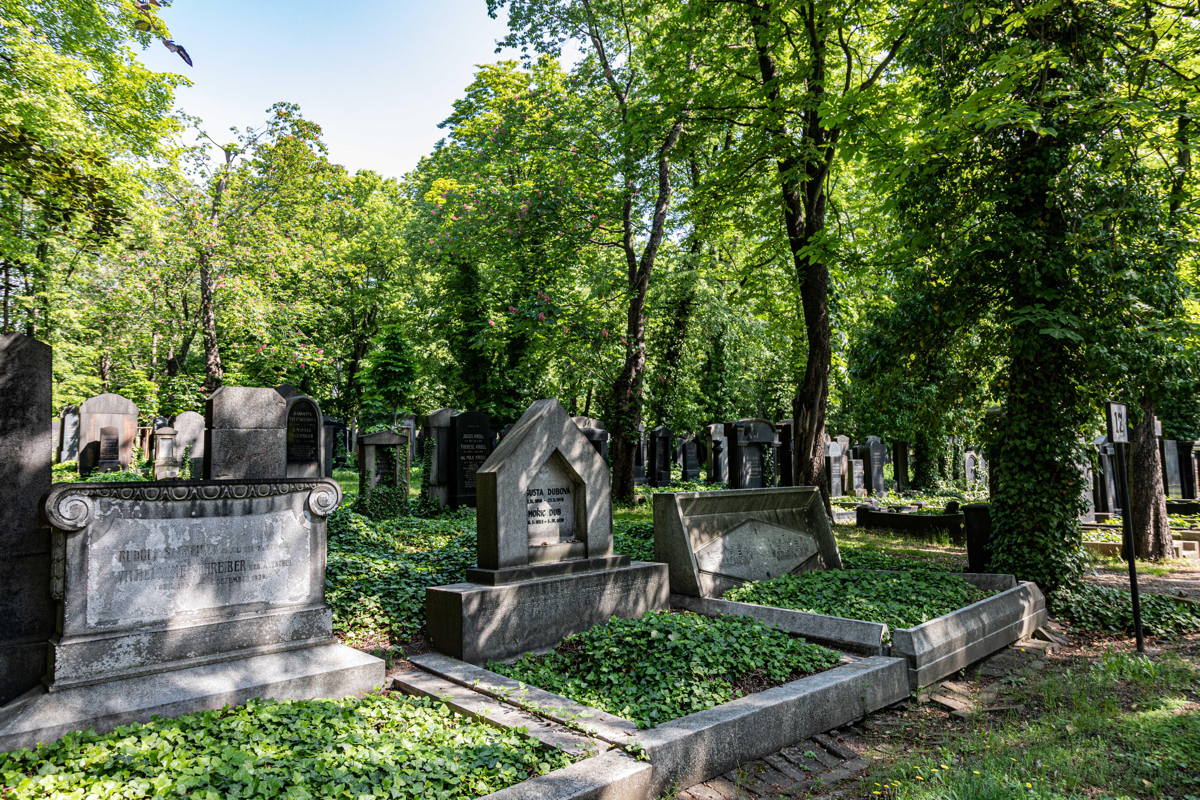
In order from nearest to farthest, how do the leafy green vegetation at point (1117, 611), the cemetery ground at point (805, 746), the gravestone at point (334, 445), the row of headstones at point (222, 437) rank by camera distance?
the cemetery ground at point (805, 746), the row of headstones at point (222, 437), the leafy green vegetation at point (1117, 611), the gravestone at point (334, 445)

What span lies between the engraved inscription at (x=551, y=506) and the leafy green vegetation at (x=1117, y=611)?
240 inches

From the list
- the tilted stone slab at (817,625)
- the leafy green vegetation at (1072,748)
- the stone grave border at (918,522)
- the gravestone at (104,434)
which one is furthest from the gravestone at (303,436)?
the stone grave border at (918,522)

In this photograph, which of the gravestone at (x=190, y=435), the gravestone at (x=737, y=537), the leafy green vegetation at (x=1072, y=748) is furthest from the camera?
the gravestone at (x=190, y=435)

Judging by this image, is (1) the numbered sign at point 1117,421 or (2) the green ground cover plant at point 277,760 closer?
(2) the green ground cover plant at point 277,760

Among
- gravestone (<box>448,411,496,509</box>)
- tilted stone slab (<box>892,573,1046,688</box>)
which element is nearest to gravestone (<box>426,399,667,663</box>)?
tilted stone slab (<box>892,573,1046,688</box>)

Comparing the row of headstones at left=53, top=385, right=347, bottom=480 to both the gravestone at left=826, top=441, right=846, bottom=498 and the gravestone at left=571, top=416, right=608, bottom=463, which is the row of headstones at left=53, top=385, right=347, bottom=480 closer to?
the gravestone at left=571, top=416, right=608, bottom=463

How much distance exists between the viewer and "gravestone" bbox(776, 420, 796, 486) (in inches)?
720

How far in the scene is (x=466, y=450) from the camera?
47.0 ft

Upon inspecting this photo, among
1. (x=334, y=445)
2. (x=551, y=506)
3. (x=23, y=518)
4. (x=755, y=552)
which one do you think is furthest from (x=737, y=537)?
(x=334, y=445)

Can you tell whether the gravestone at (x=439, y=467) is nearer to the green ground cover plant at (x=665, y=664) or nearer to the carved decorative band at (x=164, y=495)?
the green ground cover plant at (x=665, y=664)

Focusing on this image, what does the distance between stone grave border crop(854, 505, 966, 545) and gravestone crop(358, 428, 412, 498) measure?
10.4 meters

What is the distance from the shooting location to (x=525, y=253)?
16219mm

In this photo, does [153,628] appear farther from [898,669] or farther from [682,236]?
[682,236]

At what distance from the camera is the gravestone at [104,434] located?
65.0 ft
